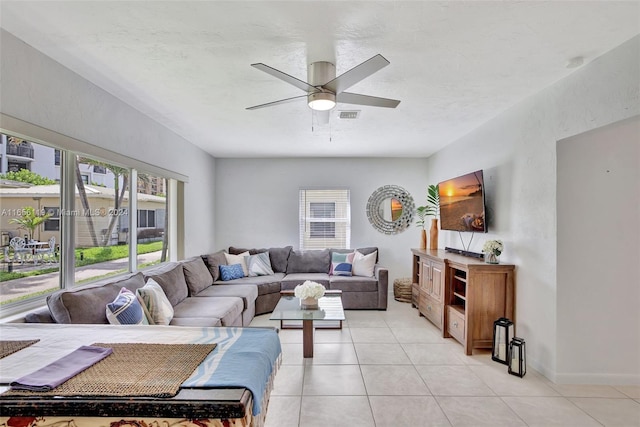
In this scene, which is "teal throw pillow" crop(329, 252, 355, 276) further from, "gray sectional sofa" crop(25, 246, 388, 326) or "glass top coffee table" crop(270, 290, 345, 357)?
"glass top coffee table" crop(270, 290, 345, 357)

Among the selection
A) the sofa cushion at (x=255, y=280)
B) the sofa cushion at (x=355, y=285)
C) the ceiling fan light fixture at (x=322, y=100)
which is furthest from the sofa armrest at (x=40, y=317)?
the sofa cushion at (x=355, y=285)

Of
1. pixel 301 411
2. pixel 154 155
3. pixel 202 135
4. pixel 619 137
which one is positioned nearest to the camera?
pixel 301 411

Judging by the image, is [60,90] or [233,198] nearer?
[60,90]

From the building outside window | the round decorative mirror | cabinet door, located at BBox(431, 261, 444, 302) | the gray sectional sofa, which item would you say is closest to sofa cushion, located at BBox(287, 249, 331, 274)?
the gray sectional sofa

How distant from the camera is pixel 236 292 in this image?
169 inches

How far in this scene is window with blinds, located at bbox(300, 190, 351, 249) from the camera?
249 inches

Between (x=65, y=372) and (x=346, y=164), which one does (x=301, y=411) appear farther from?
(x=346, y=164)

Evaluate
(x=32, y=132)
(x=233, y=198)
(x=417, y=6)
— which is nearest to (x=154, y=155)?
(x=32, y=132)

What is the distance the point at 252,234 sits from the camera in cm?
→ 634

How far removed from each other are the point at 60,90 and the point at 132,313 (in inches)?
68.0

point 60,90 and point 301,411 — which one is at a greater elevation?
point 60,90

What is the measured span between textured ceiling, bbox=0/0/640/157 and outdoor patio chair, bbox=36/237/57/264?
134 centimetres

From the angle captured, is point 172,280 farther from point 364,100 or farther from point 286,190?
point 286,190

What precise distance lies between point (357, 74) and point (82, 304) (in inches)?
95.4
